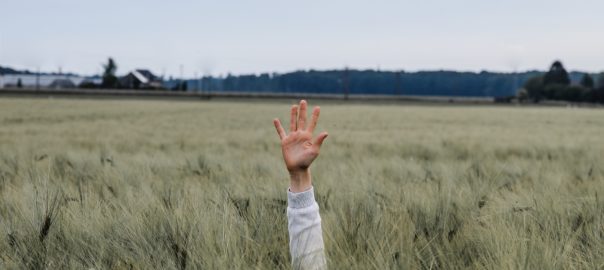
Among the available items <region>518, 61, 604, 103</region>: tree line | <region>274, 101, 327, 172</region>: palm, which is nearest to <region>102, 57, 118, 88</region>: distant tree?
<region>518, 61, 604, 103</region>: tree line

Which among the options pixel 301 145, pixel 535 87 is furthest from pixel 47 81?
pixel 301 145

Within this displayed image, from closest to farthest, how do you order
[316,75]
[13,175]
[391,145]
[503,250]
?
[503,250], [13,175], [391,145], [316,75]

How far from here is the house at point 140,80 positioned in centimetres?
8272

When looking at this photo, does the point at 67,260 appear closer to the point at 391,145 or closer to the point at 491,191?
the point at 491,191

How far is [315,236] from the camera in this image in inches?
61.9

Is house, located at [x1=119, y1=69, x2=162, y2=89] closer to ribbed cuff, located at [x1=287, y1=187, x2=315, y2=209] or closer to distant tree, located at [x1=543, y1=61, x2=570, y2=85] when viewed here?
distant tree, located at [x1=543, y1=61, x2=570, y2=85]

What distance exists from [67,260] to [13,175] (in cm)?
249

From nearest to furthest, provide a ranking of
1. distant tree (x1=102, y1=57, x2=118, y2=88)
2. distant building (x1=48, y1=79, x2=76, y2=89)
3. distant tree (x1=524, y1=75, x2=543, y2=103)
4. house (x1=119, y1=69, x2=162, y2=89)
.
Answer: distant tree (x1=102, y1=57, x2=118, y2=88) → distant tree (x1=524, y1=75, x2=543, y2=103) → distant building (x1=48, y1=79, x2=76, y2=89) → house (x1=119, y1=69, x2=162, y2=89)

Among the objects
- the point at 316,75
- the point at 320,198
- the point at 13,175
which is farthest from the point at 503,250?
the point at 316,75

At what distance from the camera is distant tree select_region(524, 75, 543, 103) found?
7927cm

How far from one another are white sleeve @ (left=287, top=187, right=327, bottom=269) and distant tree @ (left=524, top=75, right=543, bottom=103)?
82.1m

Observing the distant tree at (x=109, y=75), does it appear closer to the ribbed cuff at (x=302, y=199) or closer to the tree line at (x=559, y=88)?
the tree line at (x=559, y=88)

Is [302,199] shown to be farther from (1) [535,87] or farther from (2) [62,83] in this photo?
(2) [62,83]

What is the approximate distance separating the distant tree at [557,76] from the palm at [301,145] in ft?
282
